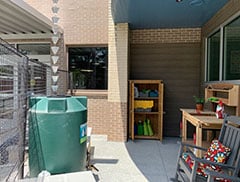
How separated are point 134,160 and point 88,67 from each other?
317 cm

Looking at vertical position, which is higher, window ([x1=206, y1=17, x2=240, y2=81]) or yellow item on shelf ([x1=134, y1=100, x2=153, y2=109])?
window ([x1=206, y1=17, x2=240, y2=81])

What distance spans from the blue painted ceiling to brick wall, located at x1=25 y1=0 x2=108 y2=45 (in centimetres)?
103

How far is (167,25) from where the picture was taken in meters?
5.42

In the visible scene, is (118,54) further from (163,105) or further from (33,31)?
(33,31)

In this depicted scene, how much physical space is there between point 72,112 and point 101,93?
3374 millimetres

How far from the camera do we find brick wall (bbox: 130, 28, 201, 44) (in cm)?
571

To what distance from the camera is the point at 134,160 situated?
4.10 meters

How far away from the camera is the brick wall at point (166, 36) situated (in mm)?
5707

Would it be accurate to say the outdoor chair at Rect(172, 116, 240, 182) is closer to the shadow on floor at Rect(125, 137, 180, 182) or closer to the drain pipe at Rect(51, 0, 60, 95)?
the shadow on floor at Rect(125, 137, 180, 182)

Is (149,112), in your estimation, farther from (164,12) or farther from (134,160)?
(164,12)

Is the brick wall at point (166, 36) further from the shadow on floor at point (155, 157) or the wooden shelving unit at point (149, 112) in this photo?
the shadow on floor at point (155, 157)

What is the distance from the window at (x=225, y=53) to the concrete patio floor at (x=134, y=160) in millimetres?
1863

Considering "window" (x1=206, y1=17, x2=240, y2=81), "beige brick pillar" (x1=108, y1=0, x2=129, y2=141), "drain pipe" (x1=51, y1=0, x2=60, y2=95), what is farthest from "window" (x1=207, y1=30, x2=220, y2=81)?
"drain pipe" (x1=51, y1=0, x2=60, y2=95)

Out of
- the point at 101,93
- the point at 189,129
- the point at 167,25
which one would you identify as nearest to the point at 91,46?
the point at 101,93
